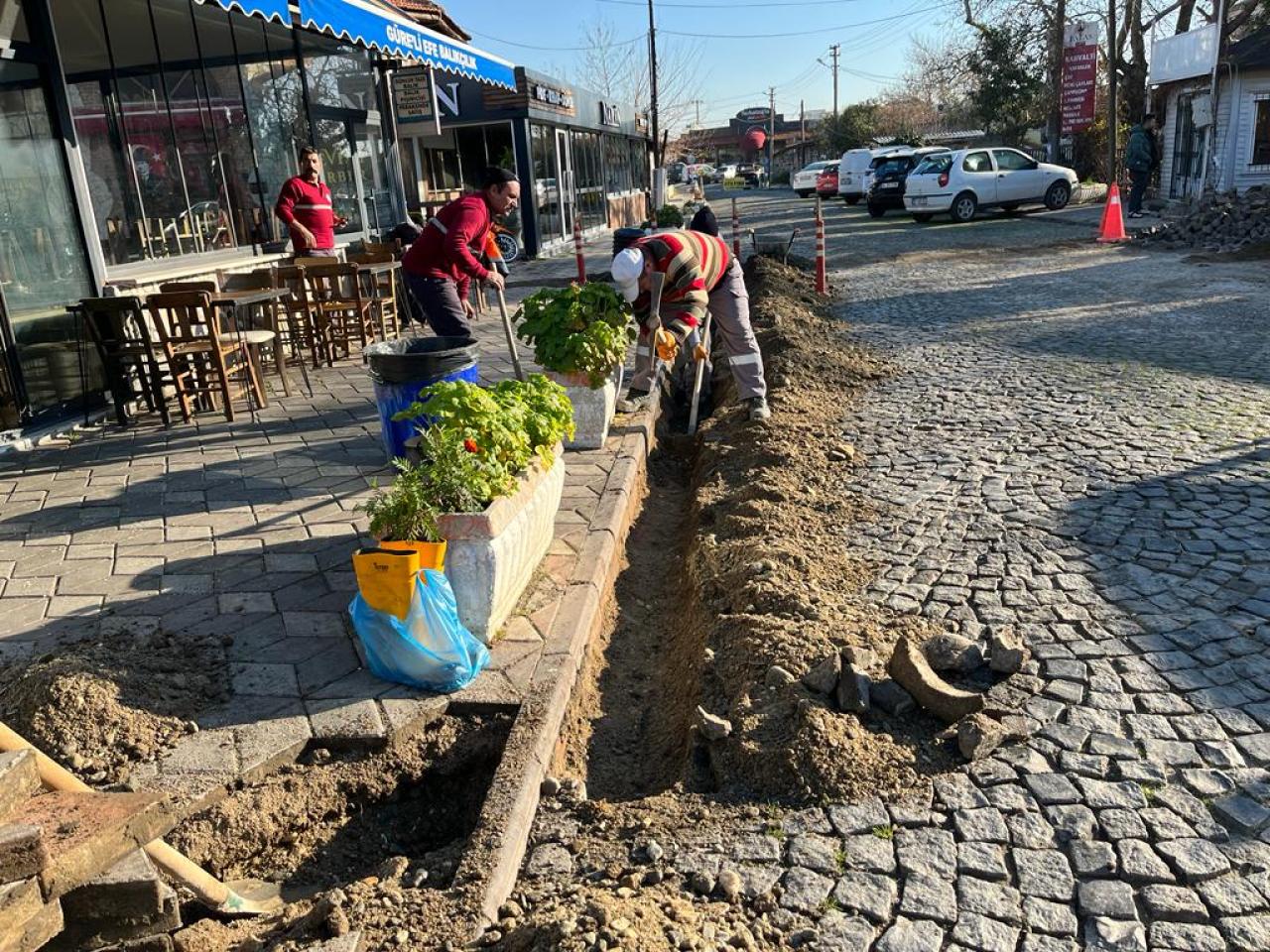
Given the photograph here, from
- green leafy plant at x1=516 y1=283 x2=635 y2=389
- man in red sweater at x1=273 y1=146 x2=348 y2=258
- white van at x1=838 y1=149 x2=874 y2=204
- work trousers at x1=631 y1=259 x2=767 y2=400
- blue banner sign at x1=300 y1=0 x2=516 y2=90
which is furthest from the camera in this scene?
white van at x1=838 y1=149 x2=874 y2=204

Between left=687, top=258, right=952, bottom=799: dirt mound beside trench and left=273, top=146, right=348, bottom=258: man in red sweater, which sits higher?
left=273, top=146, right=348, bottom=258: man in red sweater

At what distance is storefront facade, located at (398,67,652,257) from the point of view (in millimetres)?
19203

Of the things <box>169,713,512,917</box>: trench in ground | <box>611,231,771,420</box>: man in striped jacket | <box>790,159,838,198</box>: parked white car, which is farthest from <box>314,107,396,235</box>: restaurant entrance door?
<box>790,159,838,198</box>: parked white car

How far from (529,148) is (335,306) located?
39.3 ft

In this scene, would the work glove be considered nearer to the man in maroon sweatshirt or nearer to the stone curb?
the stone curb

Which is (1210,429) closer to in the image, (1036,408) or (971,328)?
(1036,408)

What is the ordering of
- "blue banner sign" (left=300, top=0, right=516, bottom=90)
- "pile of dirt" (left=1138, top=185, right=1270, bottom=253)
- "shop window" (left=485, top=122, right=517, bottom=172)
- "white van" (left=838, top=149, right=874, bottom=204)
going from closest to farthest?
1. "blue banner sign" (left=300, top=0, right=516, bottom=90)
2. "pile of dirt" (left=1138, top=185, right=1270, bottom=253)
3. "shop window" (left=485, top=122, right=517, bottom=172)
4. "white van" (left=838, top=149, right=874, bottom=204)

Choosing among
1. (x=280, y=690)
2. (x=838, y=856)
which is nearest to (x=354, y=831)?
(x=280, y=690)

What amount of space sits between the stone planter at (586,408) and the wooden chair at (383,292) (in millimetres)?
4194

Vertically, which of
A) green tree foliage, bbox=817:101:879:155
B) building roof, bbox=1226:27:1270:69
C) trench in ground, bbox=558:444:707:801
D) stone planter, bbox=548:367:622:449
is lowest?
trench in ground, bbox=558:444:707:801

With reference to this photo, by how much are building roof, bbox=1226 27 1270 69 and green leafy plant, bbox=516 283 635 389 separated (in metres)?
21.5

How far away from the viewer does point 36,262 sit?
7250 millimetres

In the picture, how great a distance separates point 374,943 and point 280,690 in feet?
4.72

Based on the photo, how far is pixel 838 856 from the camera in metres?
2.72
